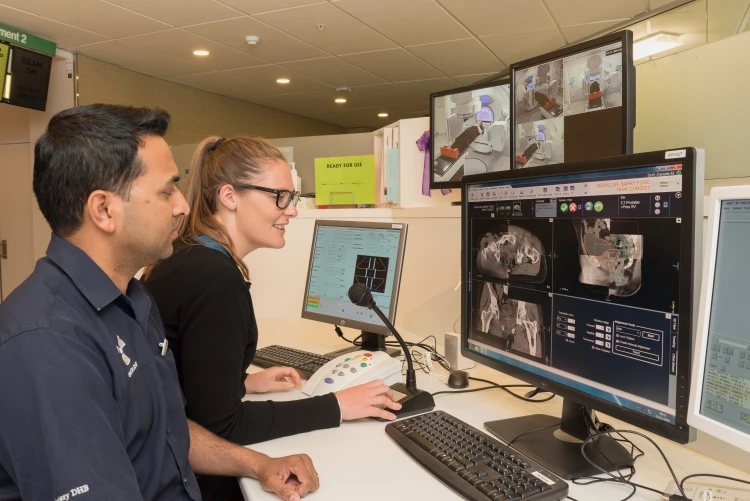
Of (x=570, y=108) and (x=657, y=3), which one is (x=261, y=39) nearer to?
(x=657, y=3)

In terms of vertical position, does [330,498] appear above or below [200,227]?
below

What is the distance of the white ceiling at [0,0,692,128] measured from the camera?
3.89 metres

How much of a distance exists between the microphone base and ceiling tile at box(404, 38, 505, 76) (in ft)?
13.4

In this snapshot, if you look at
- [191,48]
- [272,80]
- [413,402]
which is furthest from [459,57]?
[413,402]

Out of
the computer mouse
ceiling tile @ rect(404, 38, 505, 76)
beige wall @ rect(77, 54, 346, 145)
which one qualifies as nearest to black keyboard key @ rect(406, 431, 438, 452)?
the computer mouse

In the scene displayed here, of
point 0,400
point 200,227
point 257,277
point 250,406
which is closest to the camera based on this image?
point 0,400

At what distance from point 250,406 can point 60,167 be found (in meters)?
0.56

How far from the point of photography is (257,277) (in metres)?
2.36

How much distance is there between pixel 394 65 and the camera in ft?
18.0

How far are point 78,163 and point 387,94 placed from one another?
6.24m

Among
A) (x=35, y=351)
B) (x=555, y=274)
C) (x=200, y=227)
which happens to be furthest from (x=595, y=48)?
(x=35, y=351)

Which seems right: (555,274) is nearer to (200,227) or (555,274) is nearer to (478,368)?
(478,368)

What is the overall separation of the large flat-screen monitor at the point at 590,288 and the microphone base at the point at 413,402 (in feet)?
0.50

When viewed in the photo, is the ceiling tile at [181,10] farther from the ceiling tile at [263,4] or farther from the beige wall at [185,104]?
Answer: the beige wall at [185,104]
